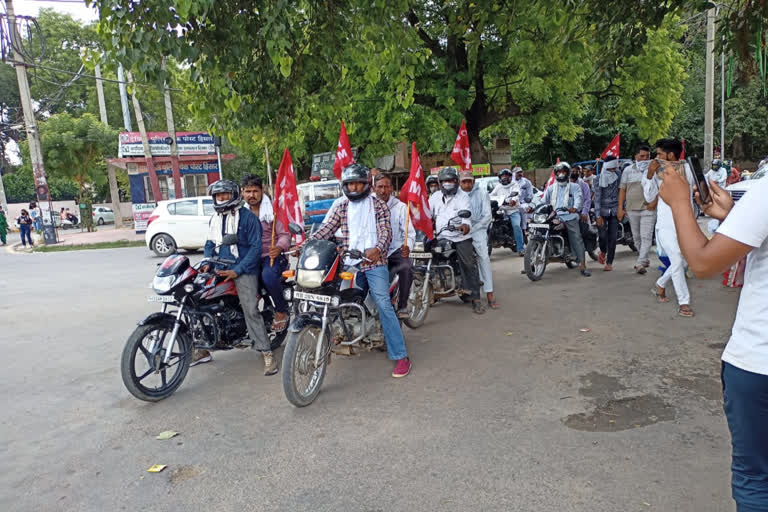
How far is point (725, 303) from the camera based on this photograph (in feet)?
21.5

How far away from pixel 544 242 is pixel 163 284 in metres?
6.12

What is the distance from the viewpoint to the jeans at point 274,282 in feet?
16.9

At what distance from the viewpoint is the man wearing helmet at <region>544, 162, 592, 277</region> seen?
28.5 feet

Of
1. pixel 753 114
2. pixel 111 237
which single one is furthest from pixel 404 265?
pixel 753 114

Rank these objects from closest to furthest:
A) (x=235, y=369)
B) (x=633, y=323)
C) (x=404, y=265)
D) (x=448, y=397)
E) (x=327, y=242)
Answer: (x=448, y=397) < (x=327, y=242) < (x=235, y=369) < (x=404, y=265) < (x=633, y=323)

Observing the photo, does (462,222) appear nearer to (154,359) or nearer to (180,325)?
(180,325)

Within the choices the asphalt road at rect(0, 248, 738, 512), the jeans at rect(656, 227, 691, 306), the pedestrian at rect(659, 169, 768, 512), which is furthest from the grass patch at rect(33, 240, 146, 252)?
the pedestrian at rect(659, 169, 768, 512)

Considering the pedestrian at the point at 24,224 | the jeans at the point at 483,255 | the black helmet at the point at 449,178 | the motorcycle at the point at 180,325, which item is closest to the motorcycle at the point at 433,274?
the jeans at the point at 483,255

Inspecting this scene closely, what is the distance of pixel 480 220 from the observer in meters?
6.90

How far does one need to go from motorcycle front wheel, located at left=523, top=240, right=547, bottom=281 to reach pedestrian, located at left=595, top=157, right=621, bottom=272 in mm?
1303

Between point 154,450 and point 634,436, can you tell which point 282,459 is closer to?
point 154,450

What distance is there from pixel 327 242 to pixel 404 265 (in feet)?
4.00

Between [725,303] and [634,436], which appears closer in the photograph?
[634,436]

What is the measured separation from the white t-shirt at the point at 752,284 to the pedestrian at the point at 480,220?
16.2ft
